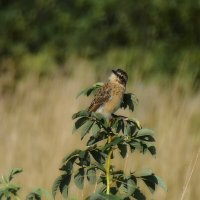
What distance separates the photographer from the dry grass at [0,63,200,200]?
5520 millimetres

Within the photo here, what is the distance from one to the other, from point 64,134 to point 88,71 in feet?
13.8

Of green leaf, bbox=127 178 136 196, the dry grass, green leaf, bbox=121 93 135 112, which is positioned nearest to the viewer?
green leaf, bbox=127 178 136 196

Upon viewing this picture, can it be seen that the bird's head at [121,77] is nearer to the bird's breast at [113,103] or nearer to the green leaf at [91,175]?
the bird's breast at [113,103]

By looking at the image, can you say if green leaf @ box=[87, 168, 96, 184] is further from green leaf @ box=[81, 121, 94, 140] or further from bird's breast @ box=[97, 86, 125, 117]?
bird's breast @ box=[97, 86, 125, 117]

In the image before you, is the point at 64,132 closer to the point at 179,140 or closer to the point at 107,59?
the point at 179,140

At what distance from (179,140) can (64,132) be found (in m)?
1.01

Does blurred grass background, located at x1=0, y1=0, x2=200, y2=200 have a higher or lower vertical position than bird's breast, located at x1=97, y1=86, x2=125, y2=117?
higher

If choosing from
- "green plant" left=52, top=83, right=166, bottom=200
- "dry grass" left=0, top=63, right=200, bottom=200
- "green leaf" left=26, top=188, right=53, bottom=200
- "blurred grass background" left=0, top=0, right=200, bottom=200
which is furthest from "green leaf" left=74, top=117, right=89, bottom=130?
"blurred grass background" left=0, top=0, right=200, bottom=200

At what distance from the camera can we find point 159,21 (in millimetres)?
13758

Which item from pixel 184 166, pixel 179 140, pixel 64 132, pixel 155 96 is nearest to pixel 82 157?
pixel 184 166

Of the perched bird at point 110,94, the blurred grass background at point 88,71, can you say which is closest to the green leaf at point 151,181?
the perched bird at point 110,94

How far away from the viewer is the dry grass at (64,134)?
5520 millimetres

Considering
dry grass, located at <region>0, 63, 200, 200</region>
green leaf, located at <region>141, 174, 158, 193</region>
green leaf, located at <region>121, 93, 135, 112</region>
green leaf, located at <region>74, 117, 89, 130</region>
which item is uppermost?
dry grass, located at <region>0, 63, 200, 200</region>

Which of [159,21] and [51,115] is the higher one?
[159,21]
